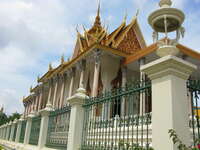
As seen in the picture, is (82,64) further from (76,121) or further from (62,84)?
(76,121)

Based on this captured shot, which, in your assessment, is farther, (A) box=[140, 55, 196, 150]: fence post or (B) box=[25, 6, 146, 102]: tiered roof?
(B) box=[25, 6, 146, 102]: tiered roof

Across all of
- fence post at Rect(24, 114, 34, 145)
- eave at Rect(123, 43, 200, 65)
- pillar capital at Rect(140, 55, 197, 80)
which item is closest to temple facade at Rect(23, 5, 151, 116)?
→ eave at Rect(123, 43, 200, 65)

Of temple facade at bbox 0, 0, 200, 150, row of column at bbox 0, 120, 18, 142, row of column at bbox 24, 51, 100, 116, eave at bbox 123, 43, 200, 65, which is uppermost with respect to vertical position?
eave at bbox 123, 43, 200, 65

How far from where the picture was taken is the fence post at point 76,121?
458 cm

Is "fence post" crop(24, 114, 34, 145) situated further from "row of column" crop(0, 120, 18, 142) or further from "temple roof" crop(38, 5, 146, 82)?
"temple roof" crop(38, 5, 146, 82)

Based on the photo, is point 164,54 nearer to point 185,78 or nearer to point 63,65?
point 185,78

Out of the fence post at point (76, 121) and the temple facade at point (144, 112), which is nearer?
the temple facade at point (144, 112)

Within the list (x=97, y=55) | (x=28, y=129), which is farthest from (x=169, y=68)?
(x=97, y=55)

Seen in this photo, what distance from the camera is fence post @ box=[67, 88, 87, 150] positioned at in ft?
15.0

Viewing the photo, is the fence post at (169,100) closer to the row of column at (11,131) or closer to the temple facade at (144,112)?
the temple facade at (144,112)

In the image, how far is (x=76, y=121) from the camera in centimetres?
468

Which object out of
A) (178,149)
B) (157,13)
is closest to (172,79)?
(178,149)

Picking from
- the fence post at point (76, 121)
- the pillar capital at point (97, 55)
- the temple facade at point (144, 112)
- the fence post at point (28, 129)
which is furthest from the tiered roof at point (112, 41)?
the fence post at point (76, 121)

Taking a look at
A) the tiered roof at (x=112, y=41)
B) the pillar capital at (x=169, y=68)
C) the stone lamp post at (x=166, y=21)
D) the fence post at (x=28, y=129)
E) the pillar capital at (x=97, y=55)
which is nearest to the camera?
the pillar capital at (x=169, y=68)
